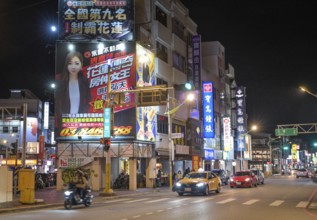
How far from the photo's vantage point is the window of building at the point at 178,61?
1944 inches

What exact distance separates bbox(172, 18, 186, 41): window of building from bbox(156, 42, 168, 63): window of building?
3.75m

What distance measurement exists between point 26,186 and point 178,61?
1232 inches

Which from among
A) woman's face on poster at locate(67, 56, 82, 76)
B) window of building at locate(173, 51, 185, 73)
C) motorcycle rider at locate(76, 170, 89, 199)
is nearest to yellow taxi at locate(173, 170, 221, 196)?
motorcycle rider at locate(76, 170, 89, 199)

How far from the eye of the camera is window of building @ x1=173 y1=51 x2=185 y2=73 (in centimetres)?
4938

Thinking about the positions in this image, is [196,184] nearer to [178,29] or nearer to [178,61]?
[178,61]

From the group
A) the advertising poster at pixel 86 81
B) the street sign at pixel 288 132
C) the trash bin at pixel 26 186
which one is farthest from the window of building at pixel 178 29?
the trash bin at pixel 26 186

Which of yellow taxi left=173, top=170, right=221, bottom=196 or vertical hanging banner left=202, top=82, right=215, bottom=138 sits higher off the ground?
vertical hanging banner left=202, top=82, right=215, bottom=138

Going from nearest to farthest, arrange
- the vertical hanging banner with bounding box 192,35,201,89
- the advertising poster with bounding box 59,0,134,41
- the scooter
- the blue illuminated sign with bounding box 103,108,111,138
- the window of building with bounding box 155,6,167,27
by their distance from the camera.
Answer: the scooter
the blue illuminated sign with bounding box 103,108,111,138
the advertising poster with bounding box 59,0,134,41
the window of building with bounding box 155,6,167,27
the vertical hanging banner with bounding box 192,35,201,89

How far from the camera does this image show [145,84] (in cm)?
3919

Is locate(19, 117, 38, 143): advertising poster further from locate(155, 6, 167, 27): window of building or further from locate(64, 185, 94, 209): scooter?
locate(64, 185, 94, 209): scooter

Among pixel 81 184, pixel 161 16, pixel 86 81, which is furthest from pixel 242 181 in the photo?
pixel 81 184

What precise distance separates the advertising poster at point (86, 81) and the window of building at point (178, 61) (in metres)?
12.6

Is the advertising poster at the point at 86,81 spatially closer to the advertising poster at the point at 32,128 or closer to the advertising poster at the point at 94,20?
the advertising poster at the point at 94,20

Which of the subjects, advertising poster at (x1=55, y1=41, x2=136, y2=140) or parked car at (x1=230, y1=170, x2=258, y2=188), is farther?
parked car at (x1=230, y1=170, x2=258, y2=188)
